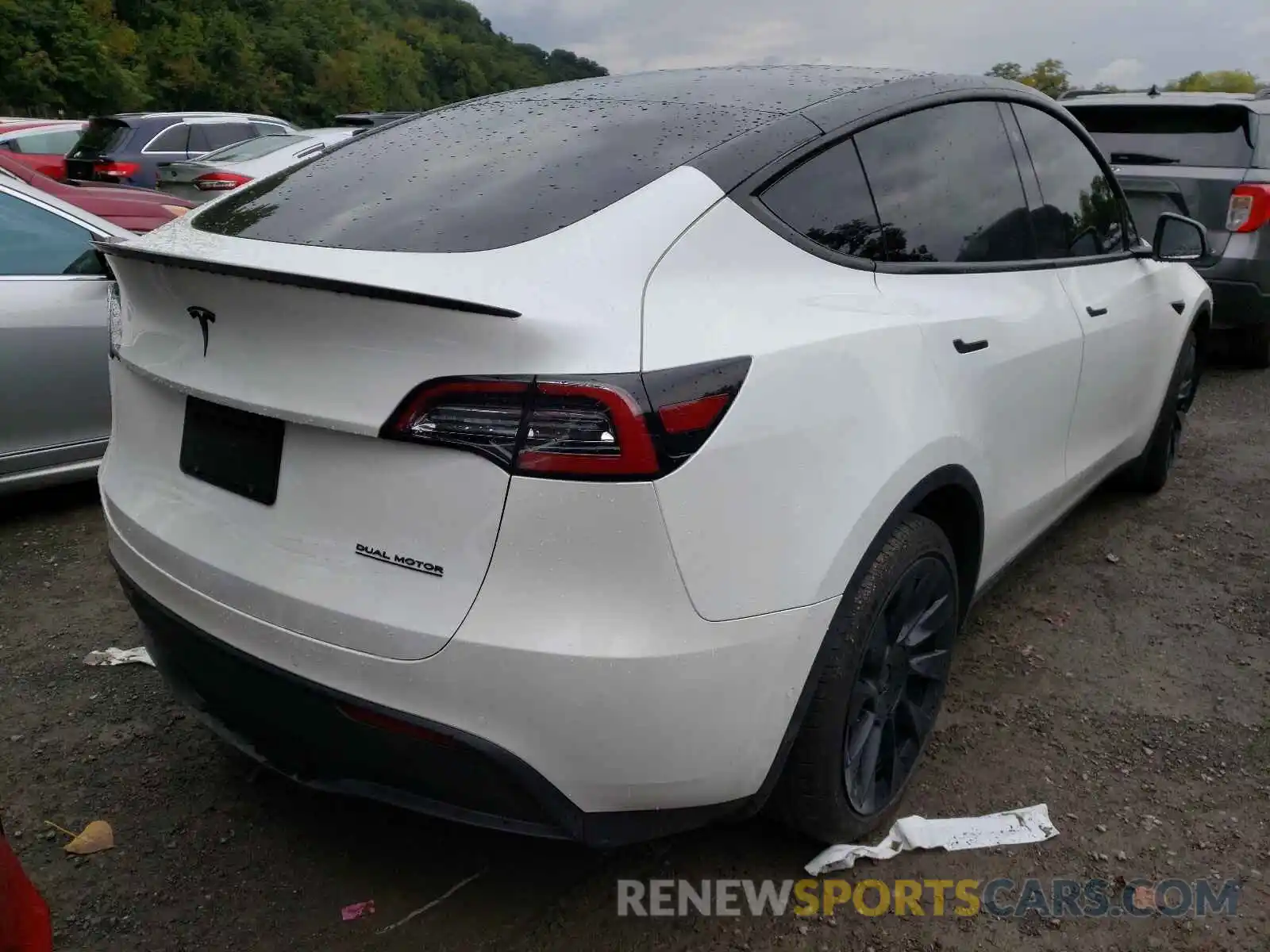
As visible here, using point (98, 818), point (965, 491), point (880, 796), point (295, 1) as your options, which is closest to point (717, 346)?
point (965, 491)

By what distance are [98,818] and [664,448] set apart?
1.70 metres

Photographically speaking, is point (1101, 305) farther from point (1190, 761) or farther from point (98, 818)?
point (98, 818)

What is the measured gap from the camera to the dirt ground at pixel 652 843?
6.85 ft

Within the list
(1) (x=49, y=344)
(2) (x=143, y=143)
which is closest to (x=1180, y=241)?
(1) (x=49, y=344)

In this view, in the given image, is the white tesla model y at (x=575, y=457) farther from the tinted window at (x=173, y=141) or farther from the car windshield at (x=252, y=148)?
the tinted window at (x=173, y=141)

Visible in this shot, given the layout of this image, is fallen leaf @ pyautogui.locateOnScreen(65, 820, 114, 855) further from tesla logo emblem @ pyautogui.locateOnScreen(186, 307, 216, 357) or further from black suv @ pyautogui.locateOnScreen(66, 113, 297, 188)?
black suv @ pyautogui.locateOnScreen(66, 113, 297, 188)

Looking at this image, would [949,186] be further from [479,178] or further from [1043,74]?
[1043,74]

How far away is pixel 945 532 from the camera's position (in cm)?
251

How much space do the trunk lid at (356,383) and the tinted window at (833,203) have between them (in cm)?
21

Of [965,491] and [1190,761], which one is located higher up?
[965,491]

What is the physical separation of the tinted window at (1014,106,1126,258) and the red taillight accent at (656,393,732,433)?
1711mm

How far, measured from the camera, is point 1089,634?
10.9ft

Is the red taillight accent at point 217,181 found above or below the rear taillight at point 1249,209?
below

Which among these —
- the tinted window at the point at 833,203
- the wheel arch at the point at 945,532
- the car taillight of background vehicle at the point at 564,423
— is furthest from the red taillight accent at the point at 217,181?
the car taillight of background vehicle at the point at 564,423
